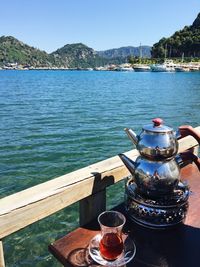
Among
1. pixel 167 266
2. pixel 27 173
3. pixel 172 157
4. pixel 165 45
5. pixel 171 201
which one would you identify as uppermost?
pixel 165 45

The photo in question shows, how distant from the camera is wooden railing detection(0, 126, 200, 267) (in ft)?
4.86

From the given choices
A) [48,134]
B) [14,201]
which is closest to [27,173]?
[48,134]

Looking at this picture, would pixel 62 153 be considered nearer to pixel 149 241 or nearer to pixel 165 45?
pixel 149 241

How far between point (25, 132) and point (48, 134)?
109cm

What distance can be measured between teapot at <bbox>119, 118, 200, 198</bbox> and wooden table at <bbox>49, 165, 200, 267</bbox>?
0.22 m

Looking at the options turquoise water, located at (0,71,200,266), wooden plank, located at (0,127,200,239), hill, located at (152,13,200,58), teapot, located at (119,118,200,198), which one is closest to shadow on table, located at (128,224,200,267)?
teapot, located at (119,118,200,198)

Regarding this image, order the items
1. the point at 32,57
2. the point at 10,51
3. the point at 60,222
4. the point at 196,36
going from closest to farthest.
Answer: the point at 60,222 → the point at 196,36 → the point at 10,51 → the point at 32,57

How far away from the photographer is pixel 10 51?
18225 cm

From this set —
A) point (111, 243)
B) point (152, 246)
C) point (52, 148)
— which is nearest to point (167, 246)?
point (152, 246)

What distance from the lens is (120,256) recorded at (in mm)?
1414

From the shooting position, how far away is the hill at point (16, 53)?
587ft

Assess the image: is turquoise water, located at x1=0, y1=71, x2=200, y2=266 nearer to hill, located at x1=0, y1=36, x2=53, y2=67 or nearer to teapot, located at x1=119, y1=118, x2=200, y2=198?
teapot, located at x1=119, y1=118, x2=200, y2=198

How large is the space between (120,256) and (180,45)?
12513 centimetres

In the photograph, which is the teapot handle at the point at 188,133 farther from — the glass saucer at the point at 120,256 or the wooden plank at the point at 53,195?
the glass saucer at the point at 120,256
